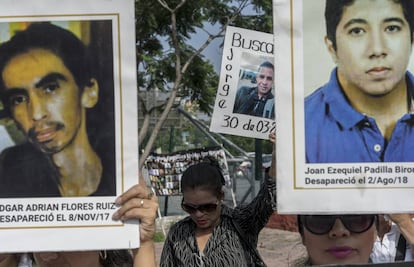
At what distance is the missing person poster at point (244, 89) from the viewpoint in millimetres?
4523

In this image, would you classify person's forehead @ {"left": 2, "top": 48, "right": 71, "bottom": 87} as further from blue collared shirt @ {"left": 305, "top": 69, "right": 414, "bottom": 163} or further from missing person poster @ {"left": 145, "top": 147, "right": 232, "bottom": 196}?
missing person poster @ {"left": 145, "top": 147, "right": 232, "bottom": 196}

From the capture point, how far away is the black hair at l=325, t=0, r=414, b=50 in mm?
2127

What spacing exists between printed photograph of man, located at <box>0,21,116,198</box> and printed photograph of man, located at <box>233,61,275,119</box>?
2.44m

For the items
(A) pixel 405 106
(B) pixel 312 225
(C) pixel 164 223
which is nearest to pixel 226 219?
(B) pixel 312 225

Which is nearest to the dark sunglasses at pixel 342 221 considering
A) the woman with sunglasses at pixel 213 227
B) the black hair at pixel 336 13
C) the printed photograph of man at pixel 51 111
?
the woman with sunglasses at pixel 213 227

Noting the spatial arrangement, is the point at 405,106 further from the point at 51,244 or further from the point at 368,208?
the point at 51,244

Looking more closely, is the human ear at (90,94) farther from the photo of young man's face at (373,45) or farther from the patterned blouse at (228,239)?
the patterned blouse at (228,239)

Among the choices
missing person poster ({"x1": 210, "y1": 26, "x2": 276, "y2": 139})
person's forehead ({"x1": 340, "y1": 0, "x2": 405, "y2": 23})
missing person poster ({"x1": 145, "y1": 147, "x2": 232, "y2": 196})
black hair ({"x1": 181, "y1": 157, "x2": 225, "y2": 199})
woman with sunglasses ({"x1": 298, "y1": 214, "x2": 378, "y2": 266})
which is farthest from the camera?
missing person poster ({"x1": 145, "y1": 147, "x2": 232, "y2": 196})

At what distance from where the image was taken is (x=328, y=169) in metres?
2.16

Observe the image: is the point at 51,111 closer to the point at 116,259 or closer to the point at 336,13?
the point at 116,259

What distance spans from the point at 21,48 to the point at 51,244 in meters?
0.67

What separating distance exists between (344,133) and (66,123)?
94 centimetres

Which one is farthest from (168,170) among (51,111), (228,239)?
(51,111)

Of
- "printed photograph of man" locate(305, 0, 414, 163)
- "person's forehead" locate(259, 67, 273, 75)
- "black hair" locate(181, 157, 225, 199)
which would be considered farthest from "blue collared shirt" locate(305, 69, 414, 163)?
"person's forehead" locate(259, 67, 273, 75)
